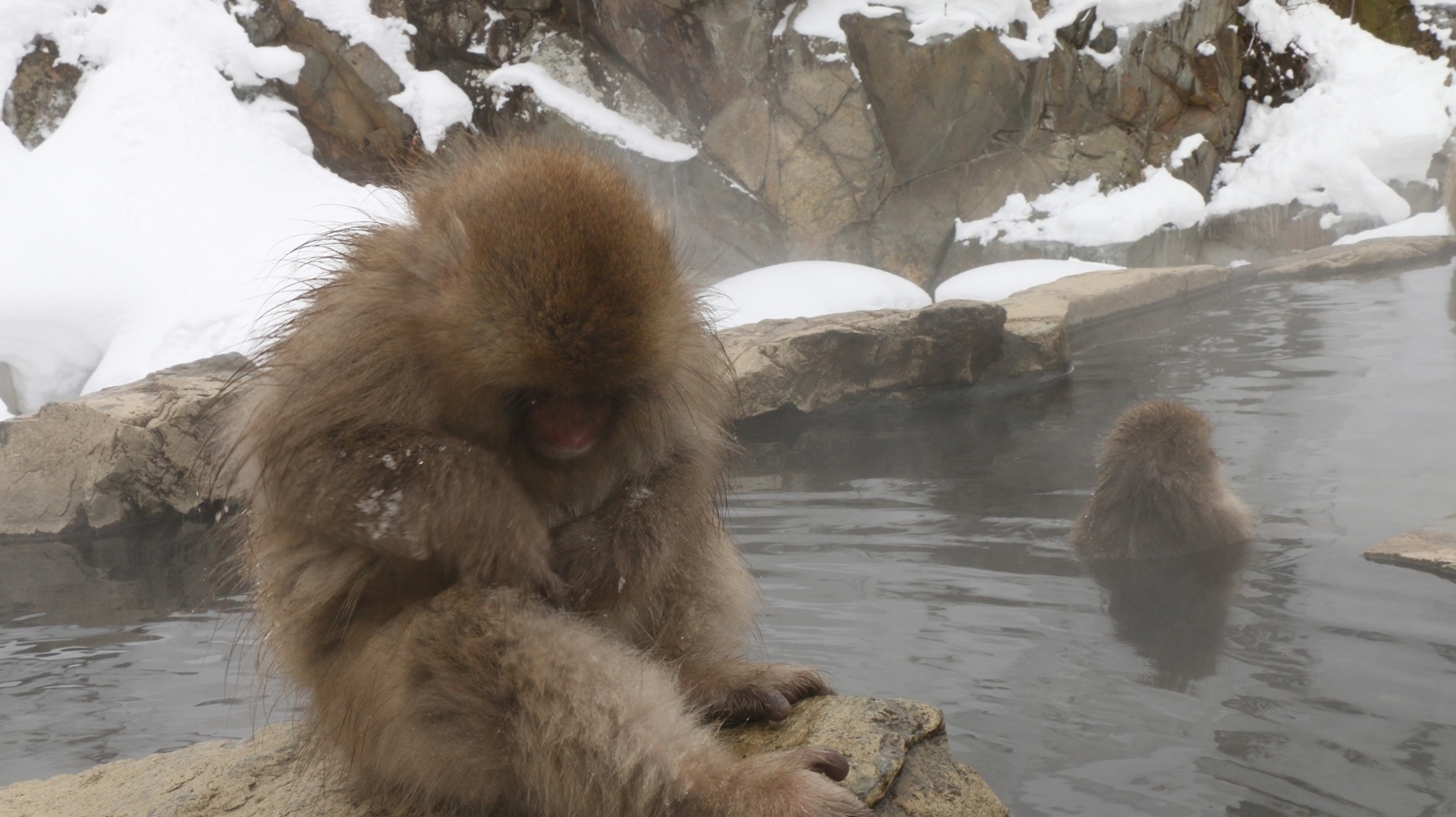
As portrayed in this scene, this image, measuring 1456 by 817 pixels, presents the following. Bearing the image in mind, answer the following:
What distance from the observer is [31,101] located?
877 centimetres

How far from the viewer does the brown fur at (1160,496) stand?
413 centimetres

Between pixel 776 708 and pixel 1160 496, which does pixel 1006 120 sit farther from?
pixel 776 708

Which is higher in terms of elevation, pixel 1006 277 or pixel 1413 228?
pixel 1413 228

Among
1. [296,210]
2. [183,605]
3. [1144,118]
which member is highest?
[1144,118]

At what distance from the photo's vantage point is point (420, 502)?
5.45 ft

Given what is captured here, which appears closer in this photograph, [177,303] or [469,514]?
[469,514]

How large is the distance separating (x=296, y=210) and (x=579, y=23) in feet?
12.9

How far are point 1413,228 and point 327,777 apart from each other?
12.3m

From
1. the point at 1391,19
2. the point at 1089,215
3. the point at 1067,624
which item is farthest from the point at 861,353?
the point at 1391,19

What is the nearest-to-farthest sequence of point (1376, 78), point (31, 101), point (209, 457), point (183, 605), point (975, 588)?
point (209, 457) < point (975, 588) < point (183, 605) < point (31, 101) < point (1376, 78)

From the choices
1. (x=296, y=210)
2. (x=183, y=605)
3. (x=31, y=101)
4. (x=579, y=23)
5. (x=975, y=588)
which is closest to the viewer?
(x=975, y=588)

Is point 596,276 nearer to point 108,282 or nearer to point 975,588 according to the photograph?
point 975,588

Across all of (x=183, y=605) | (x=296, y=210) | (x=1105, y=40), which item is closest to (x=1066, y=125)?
(x=1105, y=40)

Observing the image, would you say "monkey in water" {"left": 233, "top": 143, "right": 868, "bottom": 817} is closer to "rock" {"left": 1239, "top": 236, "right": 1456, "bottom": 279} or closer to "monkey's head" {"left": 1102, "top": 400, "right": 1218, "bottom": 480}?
"monkey's head" {"left": 1102, "top": 400, "right": 1218, "bottom": 480}
